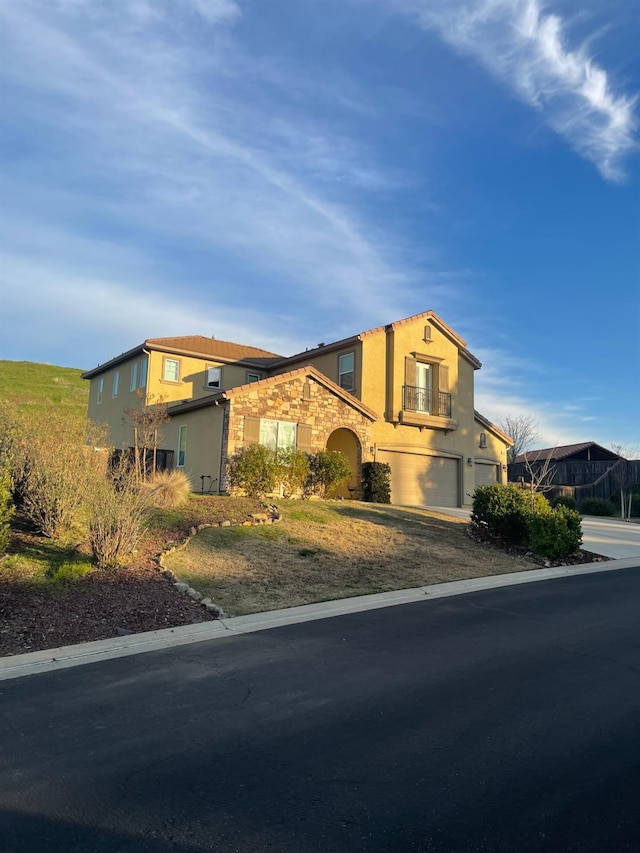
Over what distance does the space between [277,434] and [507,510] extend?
8.62 metres

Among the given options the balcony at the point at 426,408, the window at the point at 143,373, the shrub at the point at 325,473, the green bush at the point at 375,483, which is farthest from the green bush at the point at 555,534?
the window at the point at 143,373

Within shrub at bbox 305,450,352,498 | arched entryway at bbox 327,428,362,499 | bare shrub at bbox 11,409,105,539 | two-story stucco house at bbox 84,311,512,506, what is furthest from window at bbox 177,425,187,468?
bare shrub at bbox 11,409,105,539

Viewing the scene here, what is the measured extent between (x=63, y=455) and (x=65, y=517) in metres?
1.14

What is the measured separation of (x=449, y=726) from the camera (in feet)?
16.4

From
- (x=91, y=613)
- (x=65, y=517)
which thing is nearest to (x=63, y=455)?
(x=65, y=517)

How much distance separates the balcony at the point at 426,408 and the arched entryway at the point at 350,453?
2523 millimetres

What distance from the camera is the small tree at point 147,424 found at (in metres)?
21.5

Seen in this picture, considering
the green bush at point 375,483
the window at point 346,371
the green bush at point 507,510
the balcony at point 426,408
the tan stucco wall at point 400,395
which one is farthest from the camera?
the balcony at point 426,408

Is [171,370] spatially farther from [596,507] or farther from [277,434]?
[596,507]

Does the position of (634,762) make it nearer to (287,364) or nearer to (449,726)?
(449,726)

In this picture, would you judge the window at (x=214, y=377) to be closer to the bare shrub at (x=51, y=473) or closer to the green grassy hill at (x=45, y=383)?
the bare shrub at (x=51, y=473)

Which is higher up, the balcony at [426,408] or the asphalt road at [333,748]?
the balcony at [426,408]

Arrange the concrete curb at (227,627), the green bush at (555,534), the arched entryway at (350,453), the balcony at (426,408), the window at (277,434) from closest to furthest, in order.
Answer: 1. the concrete curb at (227,627)
2. the green bush at (555,534)
3. the window at (277,434)
4. the arched entryway at (350,453)
5. the balcony at (426,408)

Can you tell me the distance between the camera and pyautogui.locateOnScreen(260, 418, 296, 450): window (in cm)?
2141
